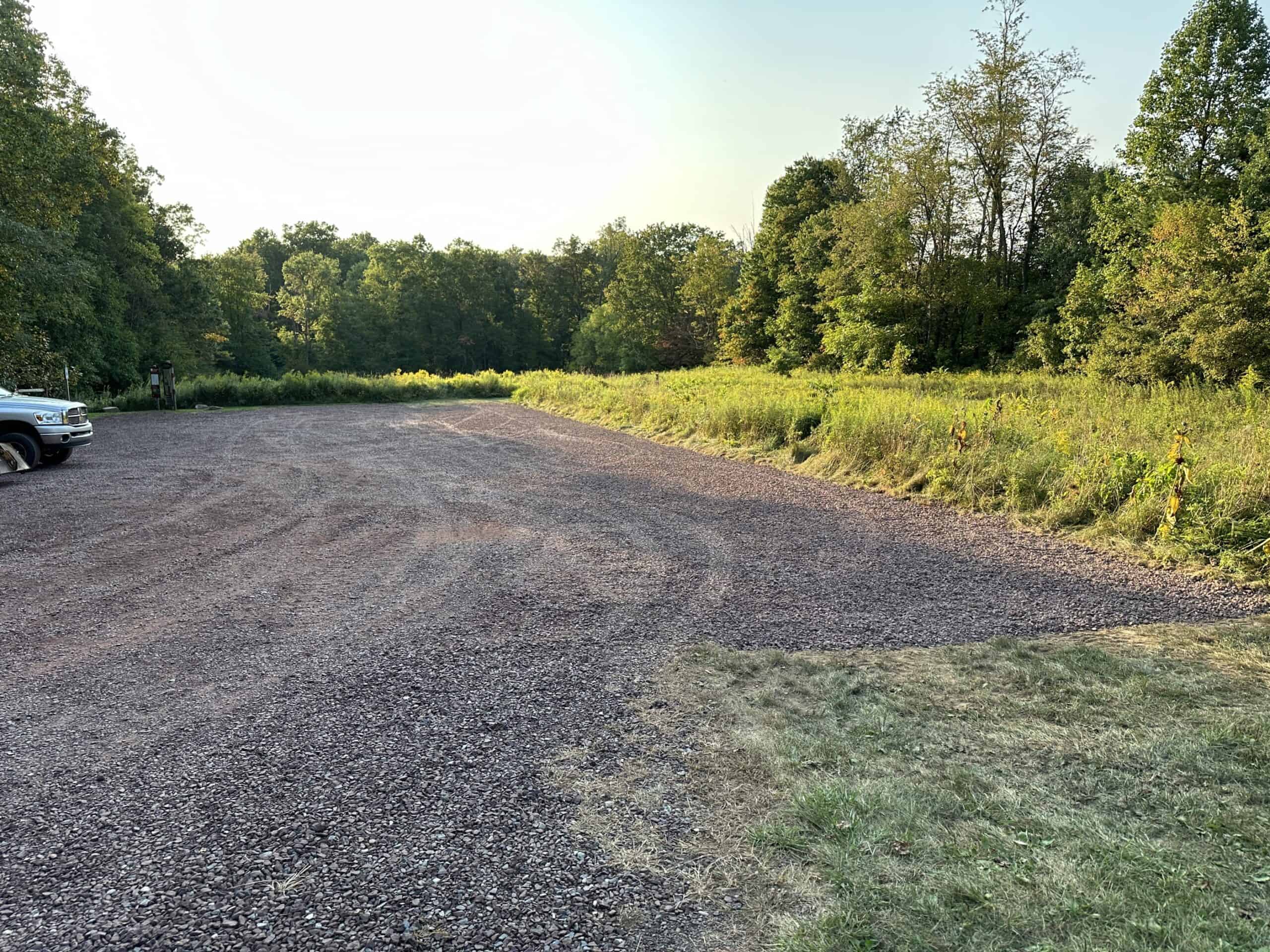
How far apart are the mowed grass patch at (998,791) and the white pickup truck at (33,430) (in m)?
11.7

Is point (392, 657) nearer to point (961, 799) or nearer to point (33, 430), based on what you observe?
point (961, 799)

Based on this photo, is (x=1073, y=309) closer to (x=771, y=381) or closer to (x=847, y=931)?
(x=771, y=381)

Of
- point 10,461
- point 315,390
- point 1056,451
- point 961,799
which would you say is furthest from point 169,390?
point 961,799

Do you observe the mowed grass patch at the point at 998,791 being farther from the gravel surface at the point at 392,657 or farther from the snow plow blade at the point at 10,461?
the snow plow blade at the point at 10,461

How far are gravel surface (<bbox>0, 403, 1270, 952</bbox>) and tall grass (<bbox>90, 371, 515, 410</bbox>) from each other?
17.8 metres

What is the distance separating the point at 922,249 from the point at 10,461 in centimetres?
2755

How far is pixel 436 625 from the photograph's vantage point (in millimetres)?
4676

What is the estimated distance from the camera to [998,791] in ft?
8.96

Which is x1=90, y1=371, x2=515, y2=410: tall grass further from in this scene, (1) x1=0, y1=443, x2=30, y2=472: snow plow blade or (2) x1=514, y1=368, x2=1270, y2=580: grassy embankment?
(2) x1=514, y1=368, x2=1270, y2=580: grassy embankment

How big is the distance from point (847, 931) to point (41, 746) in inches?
132

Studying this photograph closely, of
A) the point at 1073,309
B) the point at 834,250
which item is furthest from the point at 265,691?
the point at 834,250

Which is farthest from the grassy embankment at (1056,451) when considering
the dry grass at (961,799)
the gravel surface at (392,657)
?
the dry grass at (961,799)

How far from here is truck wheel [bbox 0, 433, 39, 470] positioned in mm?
10992

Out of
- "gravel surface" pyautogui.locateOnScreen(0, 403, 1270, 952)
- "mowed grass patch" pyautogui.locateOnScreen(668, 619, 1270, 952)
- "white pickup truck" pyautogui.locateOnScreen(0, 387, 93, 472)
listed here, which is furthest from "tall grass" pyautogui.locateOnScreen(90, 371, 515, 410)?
"mowed grass patch" pyautogui.locateOnScreen(668, 619, 1270, 952)
